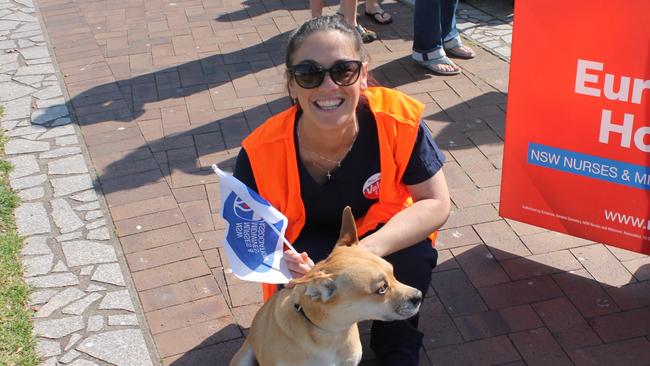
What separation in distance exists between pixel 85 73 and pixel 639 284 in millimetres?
4953

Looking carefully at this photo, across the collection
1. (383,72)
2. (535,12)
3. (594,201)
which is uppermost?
(535,12)

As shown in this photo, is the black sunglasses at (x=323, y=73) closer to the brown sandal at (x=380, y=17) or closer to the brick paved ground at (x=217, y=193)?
the brick paved ground at (x=217, y=193)

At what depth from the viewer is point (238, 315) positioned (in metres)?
3.82

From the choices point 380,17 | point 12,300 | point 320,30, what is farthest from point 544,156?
point 380,17

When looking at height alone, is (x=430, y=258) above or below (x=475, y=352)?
above

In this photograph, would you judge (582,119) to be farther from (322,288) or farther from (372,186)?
(322,288)

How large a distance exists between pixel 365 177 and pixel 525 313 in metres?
1.15

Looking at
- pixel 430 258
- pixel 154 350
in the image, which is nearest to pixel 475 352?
pixel 430 258

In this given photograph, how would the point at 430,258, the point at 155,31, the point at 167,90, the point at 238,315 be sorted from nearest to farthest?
the point at 430,258 → the point at 238,315 → the point at 167,90 → the point at 155,31

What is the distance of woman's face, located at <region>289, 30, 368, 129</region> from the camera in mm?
2967

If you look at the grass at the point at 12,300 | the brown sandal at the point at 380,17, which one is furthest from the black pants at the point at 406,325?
the brown sandal at the point at 380,17

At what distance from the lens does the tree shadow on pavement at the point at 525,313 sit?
3.52 meters

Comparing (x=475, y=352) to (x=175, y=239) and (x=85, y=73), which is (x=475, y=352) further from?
(x=85, y=73)

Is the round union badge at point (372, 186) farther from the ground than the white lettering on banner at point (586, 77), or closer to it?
closer to it
